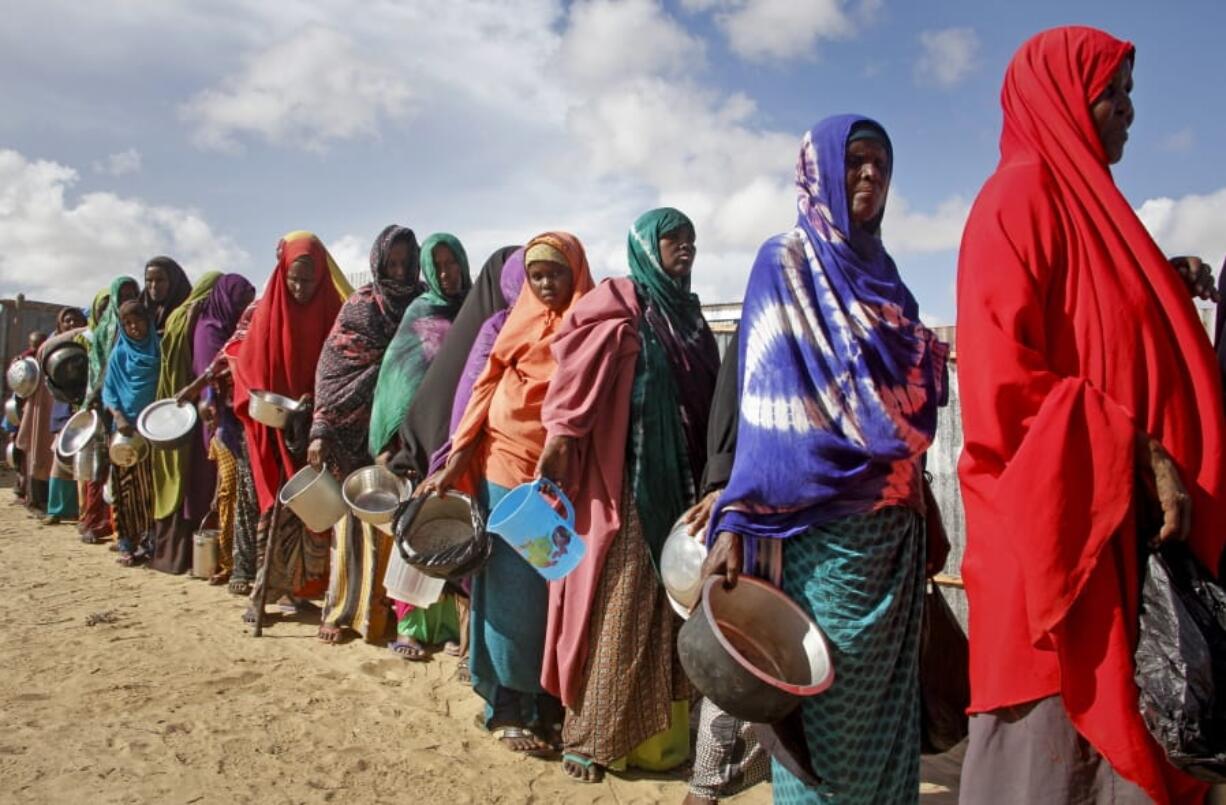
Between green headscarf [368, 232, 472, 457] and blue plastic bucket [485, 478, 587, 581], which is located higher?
green headscarf [368, 232, 472, 457]

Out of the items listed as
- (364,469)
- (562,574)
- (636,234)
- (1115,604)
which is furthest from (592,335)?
(1115,604)

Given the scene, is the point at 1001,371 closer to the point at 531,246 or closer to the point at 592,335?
the point at 592,335

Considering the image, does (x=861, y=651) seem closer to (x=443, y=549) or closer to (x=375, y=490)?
(x=443, y=549)

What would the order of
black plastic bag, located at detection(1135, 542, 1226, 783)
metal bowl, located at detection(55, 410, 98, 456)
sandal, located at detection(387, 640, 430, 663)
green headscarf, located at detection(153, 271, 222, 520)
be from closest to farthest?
1. black plastic bag, located at detection(1135, 542, 1226, 783)
2. sandal, located at detection(387, 640, 430, 663)
3. green headscarf, located at detection(153, 271, 222, 520)
4. metal bowl, located at detection(55, 410, 98, 456)

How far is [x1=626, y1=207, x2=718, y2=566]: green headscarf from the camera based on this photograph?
129 inches

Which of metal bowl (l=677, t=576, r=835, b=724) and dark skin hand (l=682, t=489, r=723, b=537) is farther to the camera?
dark skin hand (l=682, t=489, r=723, b=537)

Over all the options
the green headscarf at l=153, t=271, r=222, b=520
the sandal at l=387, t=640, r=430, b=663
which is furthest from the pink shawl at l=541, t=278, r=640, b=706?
the green headscarf at l=153, t=271, r=222, b=520

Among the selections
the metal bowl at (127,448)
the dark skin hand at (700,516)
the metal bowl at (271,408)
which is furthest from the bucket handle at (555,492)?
the metal bowl at (127,448)

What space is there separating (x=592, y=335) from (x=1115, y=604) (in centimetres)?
199

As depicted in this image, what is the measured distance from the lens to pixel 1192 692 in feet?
5.03

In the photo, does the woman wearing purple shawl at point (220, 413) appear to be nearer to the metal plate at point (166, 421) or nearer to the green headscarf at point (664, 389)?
the metal plate at point (166, 421)

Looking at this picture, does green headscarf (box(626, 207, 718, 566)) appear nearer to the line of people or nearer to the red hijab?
the line of people

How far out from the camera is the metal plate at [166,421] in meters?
5.88

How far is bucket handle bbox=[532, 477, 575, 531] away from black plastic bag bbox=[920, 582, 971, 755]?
1.31 metres
